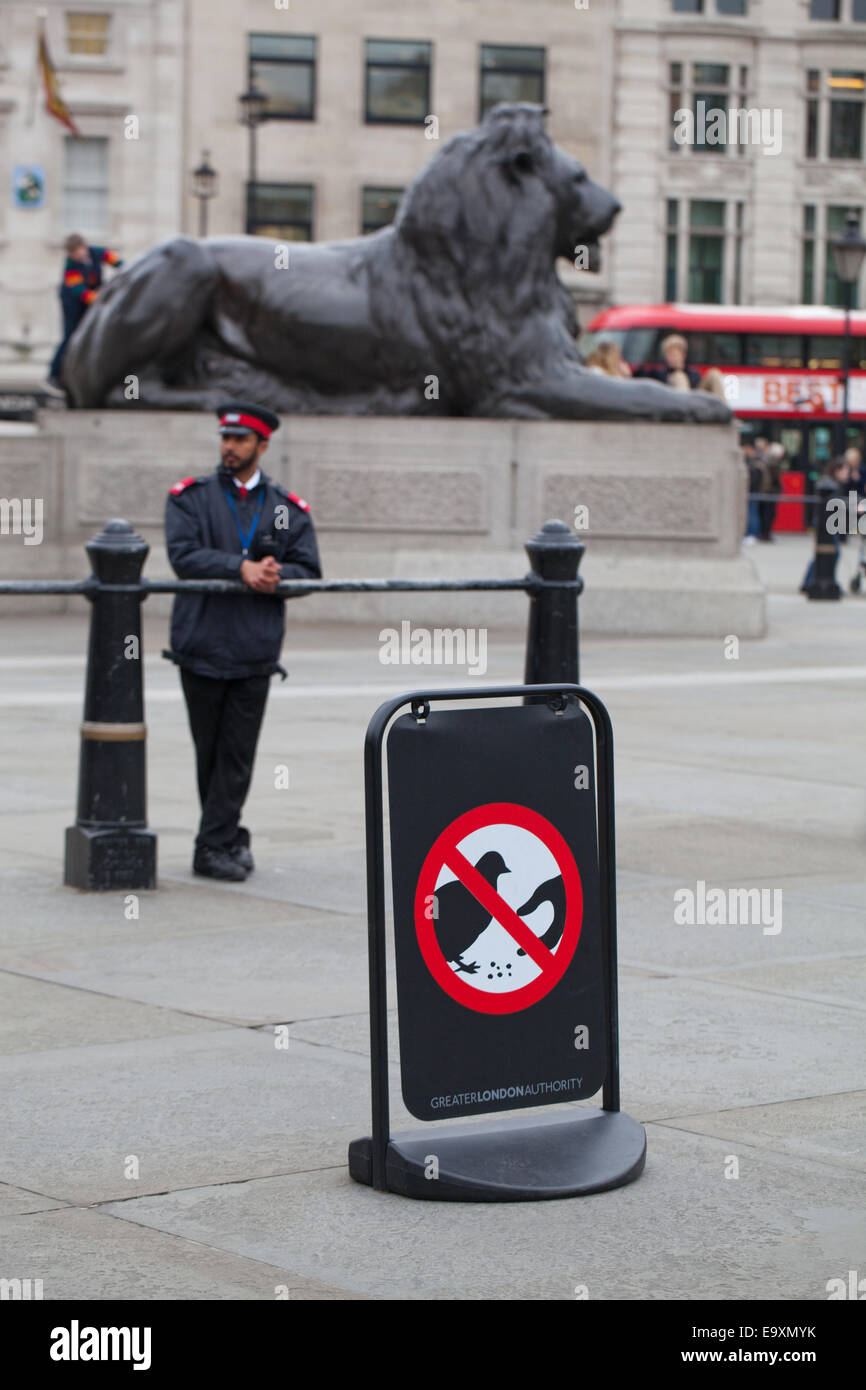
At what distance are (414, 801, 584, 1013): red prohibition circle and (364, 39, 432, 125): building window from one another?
5422cm

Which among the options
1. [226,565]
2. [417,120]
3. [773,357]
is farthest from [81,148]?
[226,565]

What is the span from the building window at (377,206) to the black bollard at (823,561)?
33.5 m

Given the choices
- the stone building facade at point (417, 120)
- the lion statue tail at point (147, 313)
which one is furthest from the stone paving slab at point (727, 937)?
the stone building facade at point (417, 120)

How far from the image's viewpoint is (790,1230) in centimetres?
441

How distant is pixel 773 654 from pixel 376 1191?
13472 millimetres

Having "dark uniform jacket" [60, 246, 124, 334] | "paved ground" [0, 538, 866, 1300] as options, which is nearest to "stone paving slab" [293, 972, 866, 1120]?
"paved ground" [0, 538, 866, 1300]

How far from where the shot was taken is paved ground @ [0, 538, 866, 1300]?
4.22 metres

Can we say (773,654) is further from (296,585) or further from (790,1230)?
(790,1230)

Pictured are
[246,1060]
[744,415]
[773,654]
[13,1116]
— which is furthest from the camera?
[744,415]

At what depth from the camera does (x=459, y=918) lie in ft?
15.0

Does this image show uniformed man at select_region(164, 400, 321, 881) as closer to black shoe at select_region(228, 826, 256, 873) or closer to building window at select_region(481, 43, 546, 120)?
black shoe at select_region(228, 826, 256, 873)

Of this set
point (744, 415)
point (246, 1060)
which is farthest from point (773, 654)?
point (744, 415)

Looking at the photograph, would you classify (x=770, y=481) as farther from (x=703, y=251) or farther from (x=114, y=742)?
(x=114, y=742)

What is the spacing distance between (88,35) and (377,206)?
8456 millimetres
